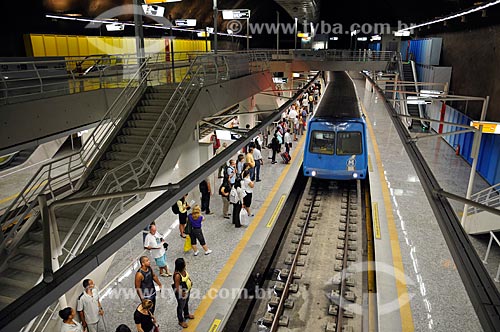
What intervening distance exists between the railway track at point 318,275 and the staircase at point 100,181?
3.84 metres

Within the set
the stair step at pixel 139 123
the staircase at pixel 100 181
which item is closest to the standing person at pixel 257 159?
the staircase at pixel 100 181

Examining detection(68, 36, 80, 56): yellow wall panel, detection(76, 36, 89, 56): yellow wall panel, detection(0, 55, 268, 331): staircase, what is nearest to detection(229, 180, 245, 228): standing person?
detection(0, 55, 268, 331): staircase

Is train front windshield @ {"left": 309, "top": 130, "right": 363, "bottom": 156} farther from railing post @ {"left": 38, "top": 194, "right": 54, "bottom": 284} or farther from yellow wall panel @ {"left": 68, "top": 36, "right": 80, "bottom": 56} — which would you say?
yellow wall panel @ {"left": 68, "top": 36, "right": 80, "bottom": 56}

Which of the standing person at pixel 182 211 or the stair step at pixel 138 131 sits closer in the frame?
the stair step at pixel 138 131

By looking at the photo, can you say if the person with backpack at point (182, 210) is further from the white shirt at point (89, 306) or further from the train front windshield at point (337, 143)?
the train front windshield at point (337, 143)

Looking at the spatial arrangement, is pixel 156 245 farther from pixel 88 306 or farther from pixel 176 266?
pixel 88 306

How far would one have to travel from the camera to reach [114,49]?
936 inches

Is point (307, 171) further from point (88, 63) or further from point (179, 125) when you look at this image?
point (88, 63)

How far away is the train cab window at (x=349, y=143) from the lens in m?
13.2

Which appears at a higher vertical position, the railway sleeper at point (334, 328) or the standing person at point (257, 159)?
the standing person at point (257, 159)

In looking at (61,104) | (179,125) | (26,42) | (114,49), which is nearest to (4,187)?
(26,42)

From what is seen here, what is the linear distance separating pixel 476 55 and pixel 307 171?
433 inches

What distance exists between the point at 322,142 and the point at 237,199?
4.47 m

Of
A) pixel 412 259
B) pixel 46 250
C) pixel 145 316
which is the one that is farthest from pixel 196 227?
pixel 46 250
